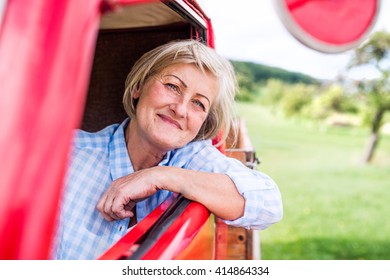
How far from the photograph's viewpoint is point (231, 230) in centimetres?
202

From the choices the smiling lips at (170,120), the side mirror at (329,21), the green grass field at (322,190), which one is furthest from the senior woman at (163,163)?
the green grass field at (322,190)

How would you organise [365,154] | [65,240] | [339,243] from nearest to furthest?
[65,240]
[339,243]
[365,154]

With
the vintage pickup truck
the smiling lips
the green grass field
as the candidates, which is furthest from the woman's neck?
the green grass field

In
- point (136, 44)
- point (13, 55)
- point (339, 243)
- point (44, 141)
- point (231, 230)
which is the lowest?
point (339, 243)

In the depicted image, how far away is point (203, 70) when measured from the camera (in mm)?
1350

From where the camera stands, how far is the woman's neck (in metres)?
1.44

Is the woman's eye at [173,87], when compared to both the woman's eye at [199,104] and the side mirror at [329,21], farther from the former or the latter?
the side mirror at [329,21]

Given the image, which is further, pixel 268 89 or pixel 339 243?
pixel 339 243

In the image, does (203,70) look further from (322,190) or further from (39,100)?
(322,190)

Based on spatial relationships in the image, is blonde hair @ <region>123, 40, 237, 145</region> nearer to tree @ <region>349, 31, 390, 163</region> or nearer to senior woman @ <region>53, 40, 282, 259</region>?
senior woman @ <region>53, 40, 282, 259</region>
